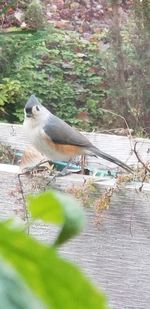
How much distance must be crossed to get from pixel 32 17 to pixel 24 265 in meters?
7.84

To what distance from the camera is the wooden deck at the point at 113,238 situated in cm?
245

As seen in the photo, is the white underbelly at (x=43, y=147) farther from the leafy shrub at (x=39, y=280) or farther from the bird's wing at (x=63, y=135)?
the leafy shrub at (x=39, y=280)

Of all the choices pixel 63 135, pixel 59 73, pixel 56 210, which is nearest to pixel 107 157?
pixel 63 135

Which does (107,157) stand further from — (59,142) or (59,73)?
(59,73)

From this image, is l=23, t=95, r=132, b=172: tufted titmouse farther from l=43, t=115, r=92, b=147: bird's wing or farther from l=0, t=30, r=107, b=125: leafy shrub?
l=0, t=30, r=107, b=125: leafy shrub

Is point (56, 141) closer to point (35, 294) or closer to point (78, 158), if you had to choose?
point (78, 158)

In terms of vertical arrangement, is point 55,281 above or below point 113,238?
above

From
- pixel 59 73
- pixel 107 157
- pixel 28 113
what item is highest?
pixel 28 113

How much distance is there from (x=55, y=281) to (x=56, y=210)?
0.15ft

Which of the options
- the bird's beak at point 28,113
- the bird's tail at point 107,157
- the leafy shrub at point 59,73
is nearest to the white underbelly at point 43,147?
the bird's tail at point 107,157

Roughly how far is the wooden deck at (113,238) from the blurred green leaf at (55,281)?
224cm

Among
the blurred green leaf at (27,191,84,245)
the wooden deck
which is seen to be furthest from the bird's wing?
the blurred green leaf at (27,191,84,245)

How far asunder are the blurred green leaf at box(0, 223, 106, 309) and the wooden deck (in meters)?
2.24

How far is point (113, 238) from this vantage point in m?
2.49
